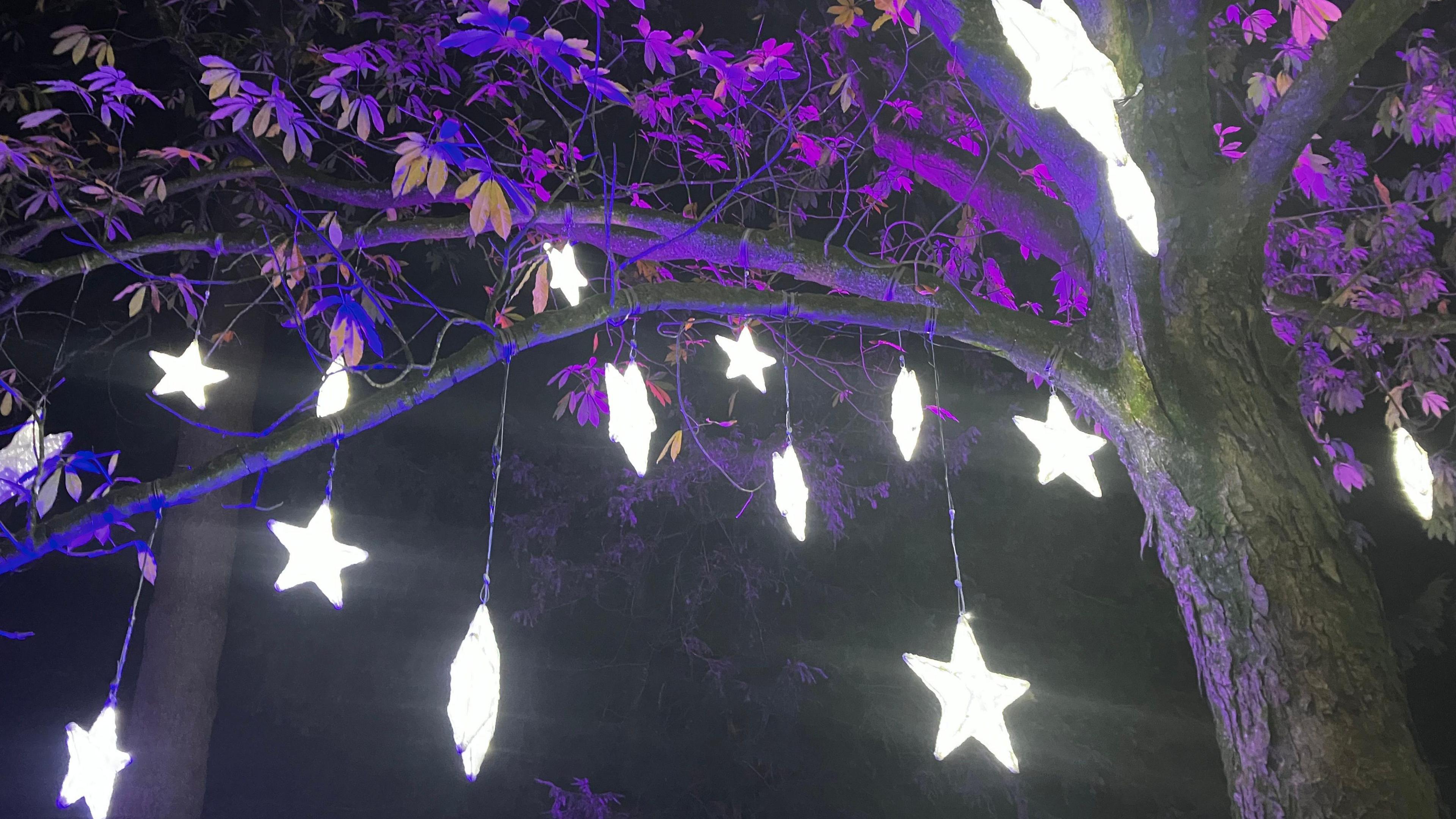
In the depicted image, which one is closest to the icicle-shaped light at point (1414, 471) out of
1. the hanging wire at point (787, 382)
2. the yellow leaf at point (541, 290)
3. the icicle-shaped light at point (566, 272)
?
the hanging wire at point (787, 382)

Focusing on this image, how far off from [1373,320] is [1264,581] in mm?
1574

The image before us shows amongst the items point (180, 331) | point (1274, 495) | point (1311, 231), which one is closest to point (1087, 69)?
point (1274, 495)

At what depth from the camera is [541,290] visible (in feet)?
8.12

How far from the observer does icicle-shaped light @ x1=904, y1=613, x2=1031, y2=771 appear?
6.63 ft

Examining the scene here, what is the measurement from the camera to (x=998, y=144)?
410 cm

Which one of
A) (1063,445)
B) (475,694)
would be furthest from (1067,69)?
(475,694)

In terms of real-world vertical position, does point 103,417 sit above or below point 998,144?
below

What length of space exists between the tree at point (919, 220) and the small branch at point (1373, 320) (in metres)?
0.02

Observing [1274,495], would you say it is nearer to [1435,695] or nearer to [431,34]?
[431,34]

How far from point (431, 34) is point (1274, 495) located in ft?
12.4

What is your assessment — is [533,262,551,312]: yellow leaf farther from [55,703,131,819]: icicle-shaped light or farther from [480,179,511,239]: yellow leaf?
[55,703,131,819]: icicle-shaped light

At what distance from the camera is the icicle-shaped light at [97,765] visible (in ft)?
7.05

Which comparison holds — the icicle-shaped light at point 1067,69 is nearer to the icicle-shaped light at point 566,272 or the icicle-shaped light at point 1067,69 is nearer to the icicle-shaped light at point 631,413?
the icicle-shaped light at point 631,413

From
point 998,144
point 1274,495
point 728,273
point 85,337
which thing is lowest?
point 85,337
